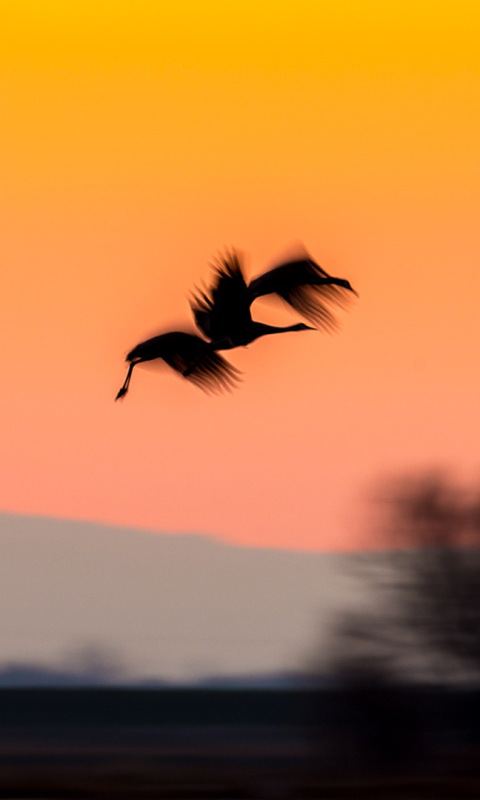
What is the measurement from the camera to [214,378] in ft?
33.2

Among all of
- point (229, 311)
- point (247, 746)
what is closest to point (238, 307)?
point (229, 311)

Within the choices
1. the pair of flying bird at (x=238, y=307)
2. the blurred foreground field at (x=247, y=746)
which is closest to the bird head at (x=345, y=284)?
the pair of flying bird at (x=238, y=307)

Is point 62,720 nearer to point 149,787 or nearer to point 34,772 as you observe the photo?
point 34,772

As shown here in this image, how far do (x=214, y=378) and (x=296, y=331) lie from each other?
0.80 metres

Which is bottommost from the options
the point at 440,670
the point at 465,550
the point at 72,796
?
the point at 72,796

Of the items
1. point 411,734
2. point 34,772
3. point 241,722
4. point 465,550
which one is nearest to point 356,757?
point 411,734

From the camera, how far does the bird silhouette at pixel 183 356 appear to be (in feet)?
31.5

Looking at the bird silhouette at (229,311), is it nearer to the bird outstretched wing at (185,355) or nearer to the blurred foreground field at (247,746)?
the bird outstretched wing at (185,355)

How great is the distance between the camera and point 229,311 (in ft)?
30.6

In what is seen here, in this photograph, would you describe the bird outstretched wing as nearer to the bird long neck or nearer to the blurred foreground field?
the bird long neck

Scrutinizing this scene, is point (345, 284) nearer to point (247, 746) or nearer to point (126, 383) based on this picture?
point (126, 383)

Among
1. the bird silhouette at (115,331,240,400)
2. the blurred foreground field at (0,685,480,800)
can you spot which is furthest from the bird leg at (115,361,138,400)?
the blurred foreground field at (0,685,480,800)

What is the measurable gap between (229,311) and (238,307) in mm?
62

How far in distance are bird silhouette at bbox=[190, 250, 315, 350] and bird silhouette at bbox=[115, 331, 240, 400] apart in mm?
223
